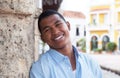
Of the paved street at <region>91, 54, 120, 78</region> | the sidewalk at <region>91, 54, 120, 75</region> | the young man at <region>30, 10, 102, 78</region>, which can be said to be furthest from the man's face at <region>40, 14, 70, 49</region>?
the sidewalk at <region>91, 54, 120, 75</region>

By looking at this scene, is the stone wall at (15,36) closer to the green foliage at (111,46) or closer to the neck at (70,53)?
the neck at (70,53)

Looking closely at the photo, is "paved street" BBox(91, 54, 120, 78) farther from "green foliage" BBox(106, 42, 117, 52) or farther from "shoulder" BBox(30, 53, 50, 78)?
"shoulder" BBox(30, 53, 50, 78)

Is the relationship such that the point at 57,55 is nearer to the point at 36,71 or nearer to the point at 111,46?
the point at 36,71

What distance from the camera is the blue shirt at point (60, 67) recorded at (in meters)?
1.43

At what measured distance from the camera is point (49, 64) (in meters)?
1.48

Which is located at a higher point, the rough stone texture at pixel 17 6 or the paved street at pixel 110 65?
the rough stone texture at pixel 17 6

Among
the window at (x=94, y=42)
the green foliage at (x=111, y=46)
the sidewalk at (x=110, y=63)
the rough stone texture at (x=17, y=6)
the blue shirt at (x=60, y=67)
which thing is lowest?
the window at (x=94, y=42)

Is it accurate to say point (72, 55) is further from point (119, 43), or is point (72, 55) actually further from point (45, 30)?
point (119, 43)

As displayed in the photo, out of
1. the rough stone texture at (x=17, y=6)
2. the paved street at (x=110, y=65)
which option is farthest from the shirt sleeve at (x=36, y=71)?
the paved street at (x=110, y=65)

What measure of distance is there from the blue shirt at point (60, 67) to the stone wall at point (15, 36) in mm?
126

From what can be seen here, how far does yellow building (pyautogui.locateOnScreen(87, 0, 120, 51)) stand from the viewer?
33500 mm

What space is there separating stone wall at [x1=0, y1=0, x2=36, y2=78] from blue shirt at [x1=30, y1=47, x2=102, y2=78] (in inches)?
4.9

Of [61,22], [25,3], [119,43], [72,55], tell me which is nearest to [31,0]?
[25,3]

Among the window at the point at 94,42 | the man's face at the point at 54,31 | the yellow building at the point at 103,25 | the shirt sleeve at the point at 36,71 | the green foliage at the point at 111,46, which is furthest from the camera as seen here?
the window at the point at 94,42
